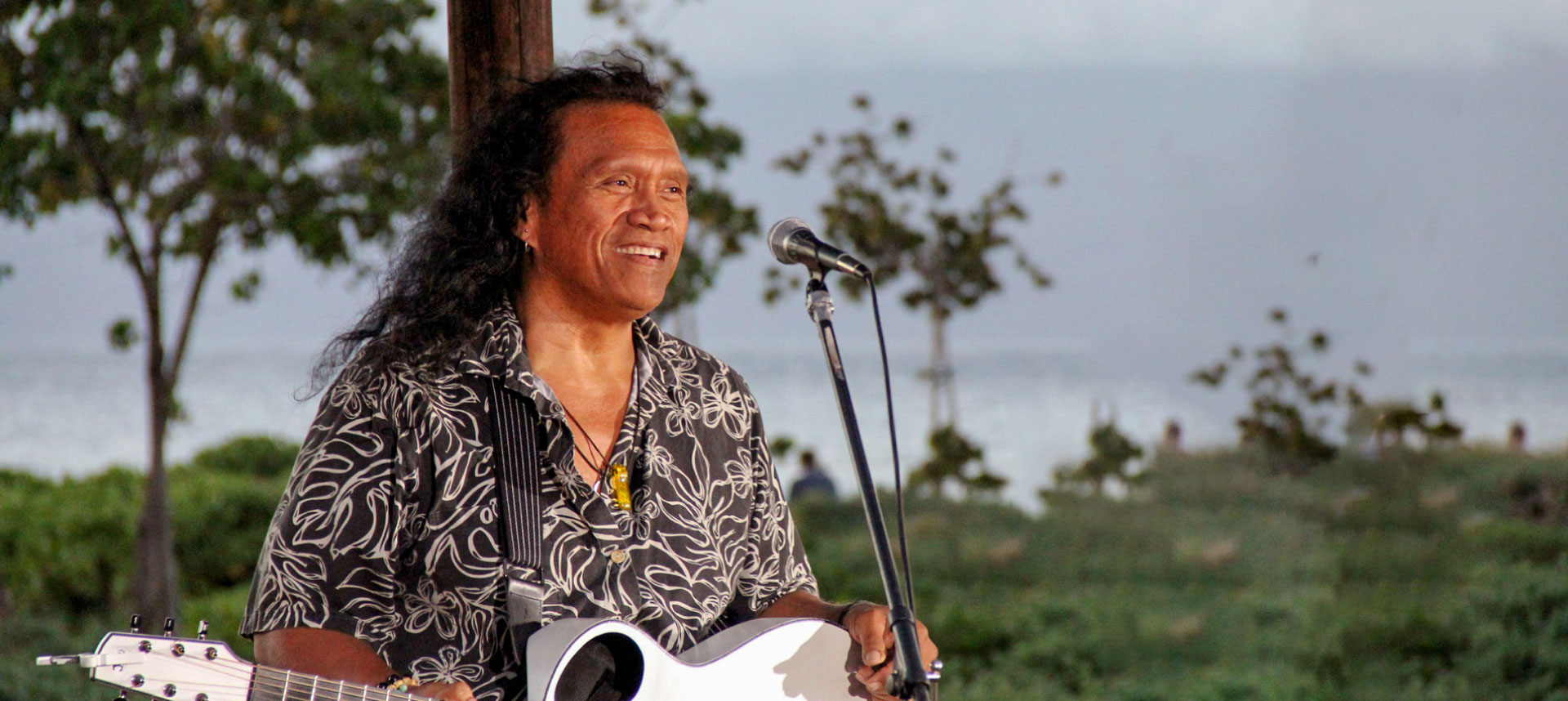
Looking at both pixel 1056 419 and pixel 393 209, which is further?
pixel 1056 419

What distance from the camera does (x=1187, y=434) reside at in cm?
909

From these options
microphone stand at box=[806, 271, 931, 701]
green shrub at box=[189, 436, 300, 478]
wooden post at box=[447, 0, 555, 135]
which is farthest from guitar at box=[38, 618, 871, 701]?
green shrub at box=[189, 436, 300, 478]

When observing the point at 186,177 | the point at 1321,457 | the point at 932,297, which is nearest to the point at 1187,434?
the point at 1321,457

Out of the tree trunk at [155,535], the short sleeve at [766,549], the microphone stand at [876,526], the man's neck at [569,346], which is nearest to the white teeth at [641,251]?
the man's neck at [569,346]

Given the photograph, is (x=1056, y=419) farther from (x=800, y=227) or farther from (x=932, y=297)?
(x=800, y=227)

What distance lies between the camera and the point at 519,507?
7.09ft

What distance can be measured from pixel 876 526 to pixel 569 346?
679mm

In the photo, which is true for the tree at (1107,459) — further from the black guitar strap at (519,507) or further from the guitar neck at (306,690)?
the guitar neck at (306,690)

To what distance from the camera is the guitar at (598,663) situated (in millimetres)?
1768

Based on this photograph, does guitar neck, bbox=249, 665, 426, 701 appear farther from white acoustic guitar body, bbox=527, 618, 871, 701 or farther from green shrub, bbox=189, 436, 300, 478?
green shrub, bbox=189, 436, 300, 478

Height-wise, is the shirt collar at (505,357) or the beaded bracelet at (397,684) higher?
the shirt collar at (505,357)

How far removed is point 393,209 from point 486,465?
217 inches

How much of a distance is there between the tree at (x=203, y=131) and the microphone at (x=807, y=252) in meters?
5.28

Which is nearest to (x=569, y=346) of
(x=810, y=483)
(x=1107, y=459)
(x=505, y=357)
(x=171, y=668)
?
(x=505, y=357)
